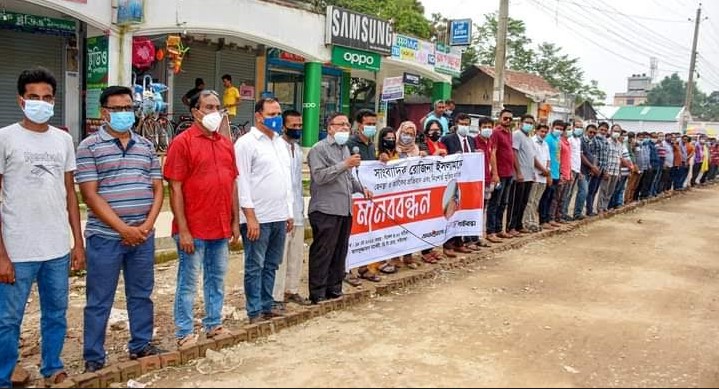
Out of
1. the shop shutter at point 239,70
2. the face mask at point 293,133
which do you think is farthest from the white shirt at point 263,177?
the shop shutter at point 239,70

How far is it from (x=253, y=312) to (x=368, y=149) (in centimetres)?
231

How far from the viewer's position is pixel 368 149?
21.9 ft

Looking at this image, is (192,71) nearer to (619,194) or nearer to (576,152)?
(576,152)

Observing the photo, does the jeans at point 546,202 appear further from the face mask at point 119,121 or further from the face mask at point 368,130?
the face mask at point 119,121

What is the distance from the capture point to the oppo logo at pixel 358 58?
53.7 feet

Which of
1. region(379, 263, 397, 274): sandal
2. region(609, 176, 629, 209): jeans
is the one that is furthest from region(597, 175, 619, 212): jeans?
region(379, 263, 397, 274): sandal

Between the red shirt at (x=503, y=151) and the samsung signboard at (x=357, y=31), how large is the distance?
7.98 metres

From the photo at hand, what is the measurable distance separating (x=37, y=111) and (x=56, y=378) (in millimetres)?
1658

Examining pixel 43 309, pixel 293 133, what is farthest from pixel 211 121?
pixel 43 309

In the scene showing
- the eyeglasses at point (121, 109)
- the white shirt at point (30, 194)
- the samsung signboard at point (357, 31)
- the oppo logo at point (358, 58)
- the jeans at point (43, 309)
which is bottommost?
the jeans at point (43, 309)

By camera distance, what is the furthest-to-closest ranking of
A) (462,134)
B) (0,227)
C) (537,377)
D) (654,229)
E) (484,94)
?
(484,94), (654,229), (462,134), (537,377), (0,227)

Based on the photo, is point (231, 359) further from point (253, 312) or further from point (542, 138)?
point (542, 138)

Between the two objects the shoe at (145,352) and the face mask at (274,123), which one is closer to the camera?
the shoe at (145,352)

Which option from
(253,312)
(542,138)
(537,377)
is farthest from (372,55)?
(537,377)
